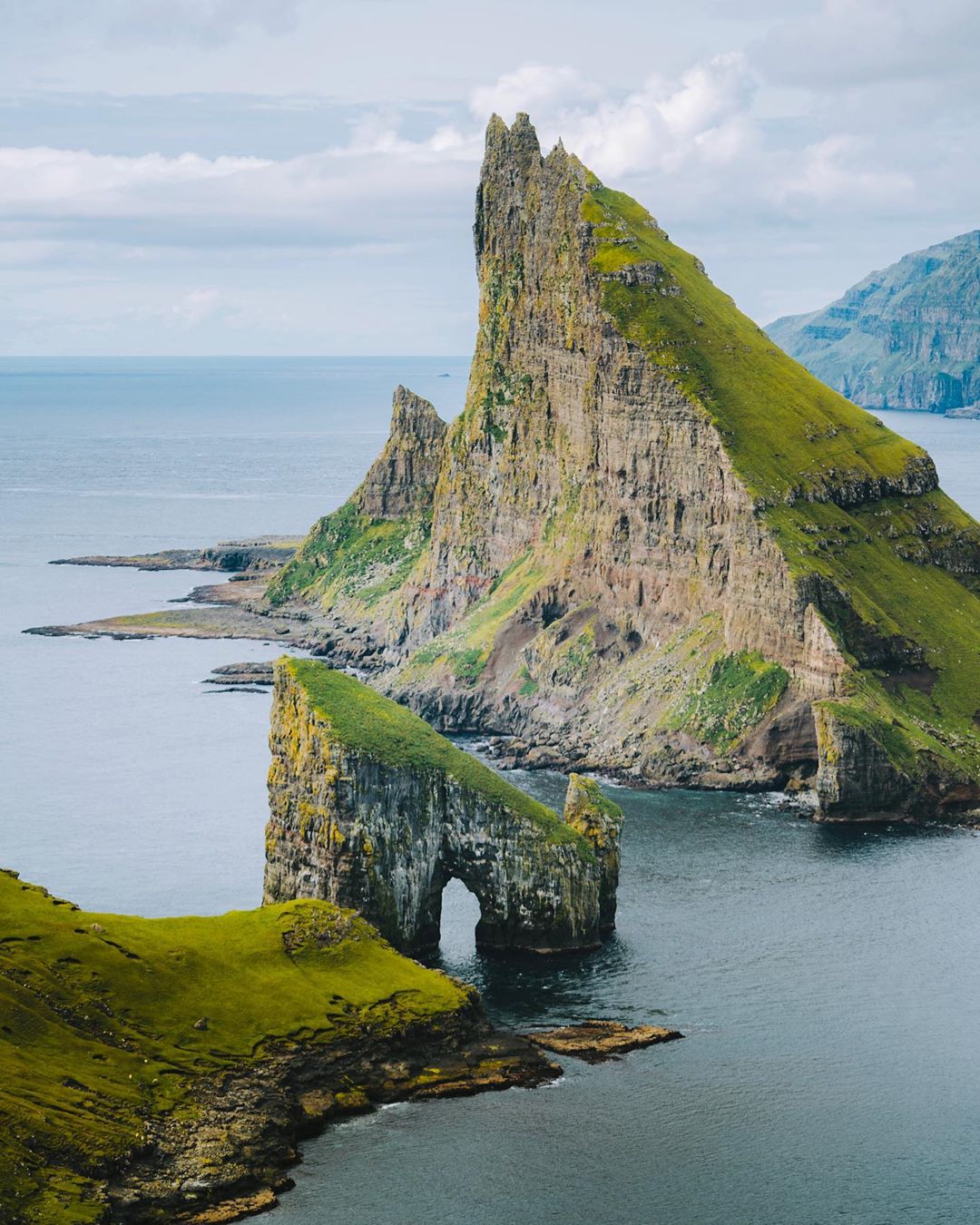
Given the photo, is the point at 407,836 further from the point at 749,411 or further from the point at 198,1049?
the point at 749,411

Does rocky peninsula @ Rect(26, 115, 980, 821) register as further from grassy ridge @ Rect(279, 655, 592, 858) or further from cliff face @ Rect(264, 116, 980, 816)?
grassy ridge @ Rect(279, 655, 592, 858)

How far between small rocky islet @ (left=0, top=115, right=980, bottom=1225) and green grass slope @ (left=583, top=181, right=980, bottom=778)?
0.33 meters

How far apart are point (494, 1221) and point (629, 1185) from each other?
23.4 ft

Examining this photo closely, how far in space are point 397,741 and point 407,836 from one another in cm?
580

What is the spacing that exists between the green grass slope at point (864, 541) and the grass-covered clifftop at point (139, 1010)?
216 ft

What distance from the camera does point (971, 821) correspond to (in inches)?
6078

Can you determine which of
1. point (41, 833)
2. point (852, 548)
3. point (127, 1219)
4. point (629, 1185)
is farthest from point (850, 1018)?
point (852, 548)

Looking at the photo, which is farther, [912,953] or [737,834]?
[737,834]

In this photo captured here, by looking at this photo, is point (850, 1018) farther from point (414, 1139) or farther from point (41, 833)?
point (41, 833)

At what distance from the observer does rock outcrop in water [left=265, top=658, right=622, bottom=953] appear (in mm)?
113875

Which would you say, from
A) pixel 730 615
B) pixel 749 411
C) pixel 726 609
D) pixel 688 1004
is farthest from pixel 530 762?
pixel 688 1004

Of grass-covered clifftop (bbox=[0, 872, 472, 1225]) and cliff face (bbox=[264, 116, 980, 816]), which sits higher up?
cliff face (bbox=[264, 116, 980, 816])

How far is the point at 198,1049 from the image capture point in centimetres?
9356

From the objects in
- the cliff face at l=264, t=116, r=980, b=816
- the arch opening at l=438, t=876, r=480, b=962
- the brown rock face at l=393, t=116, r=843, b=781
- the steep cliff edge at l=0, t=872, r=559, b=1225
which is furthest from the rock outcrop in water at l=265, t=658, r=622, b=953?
Answer: the brown rock face at l=393, t=116, r=843, b=781
